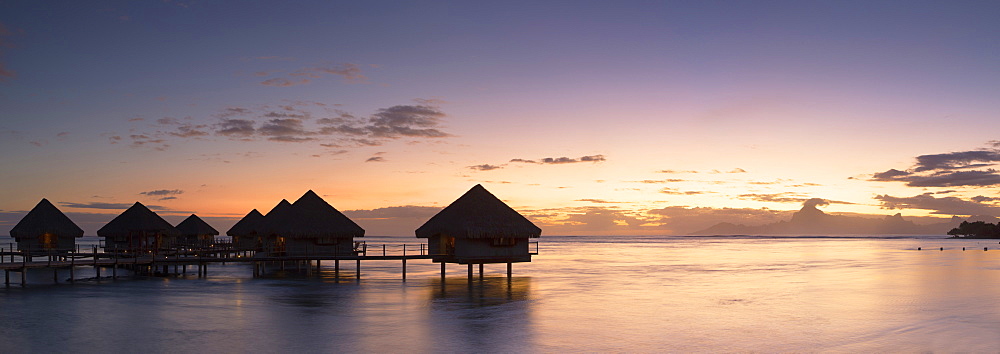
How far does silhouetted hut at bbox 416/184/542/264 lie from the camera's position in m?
39.5

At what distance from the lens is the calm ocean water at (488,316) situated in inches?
869

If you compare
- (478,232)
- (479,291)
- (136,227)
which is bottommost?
(479,291)

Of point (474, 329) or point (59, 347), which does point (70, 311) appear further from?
point (474, 329)

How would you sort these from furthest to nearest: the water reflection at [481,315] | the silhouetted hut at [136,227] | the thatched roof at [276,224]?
1. the silhouetted hut at [136,227]
2. the thatched roof at [276,224]
3. the water reflection at [481,315]

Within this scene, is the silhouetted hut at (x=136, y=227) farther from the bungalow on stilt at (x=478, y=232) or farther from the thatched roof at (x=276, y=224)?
the bungalow on stilt at (x=478, y=232)

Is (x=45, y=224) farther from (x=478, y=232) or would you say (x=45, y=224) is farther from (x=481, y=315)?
(x=481, y=315)

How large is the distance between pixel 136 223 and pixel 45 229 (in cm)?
551

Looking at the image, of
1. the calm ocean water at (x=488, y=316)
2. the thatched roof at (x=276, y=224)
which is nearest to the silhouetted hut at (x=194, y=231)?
the calm ocean water at (x=488, y=316)

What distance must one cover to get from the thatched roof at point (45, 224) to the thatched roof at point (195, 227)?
13.6 meters

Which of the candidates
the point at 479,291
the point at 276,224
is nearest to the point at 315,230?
the point at 276,224

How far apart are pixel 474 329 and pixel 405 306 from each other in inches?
271

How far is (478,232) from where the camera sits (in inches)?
1538

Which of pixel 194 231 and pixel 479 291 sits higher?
pixel 194 231

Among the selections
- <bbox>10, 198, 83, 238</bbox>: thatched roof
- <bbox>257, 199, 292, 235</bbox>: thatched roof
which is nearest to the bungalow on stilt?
<bbox>257, 199, 292, 235</bbox>: thatched roof
